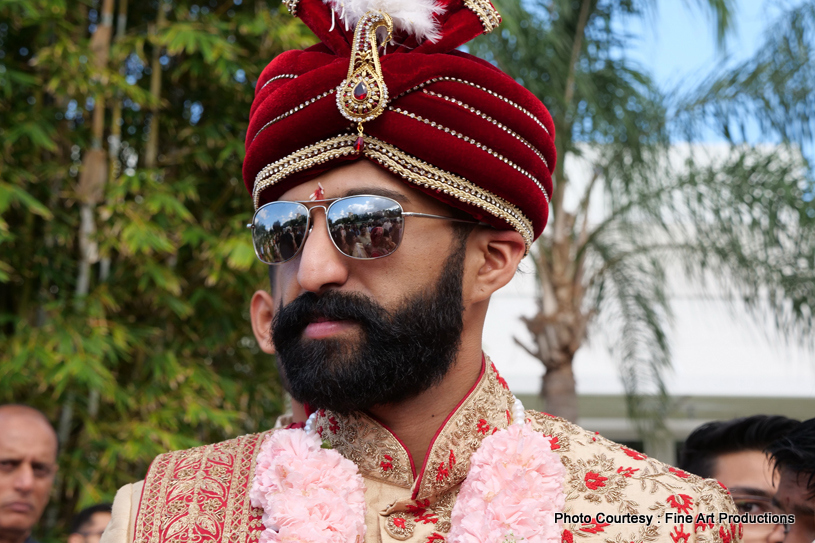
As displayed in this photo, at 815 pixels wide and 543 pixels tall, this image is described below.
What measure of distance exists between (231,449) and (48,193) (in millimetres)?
3971

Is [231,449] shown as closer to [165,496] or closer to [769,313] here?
[165,496]

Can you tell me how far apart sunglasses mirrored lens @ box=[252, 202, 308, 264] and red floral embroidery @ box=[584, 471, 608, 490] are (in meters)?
0.93

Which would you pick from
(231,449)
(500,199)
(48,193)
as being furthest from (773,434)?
(48,193)

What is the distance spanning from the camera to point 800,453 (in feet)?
7.75

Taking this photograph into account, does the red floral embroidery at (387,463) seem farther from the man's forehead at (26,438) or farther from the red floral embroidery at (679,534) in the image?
the man's forehead at (26,438)

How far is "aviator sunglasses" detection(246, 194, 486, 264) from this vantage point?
1.91 m

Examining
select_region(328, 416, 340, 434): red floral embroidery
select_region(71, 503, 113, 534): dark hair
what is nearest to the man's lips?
select_region(328, 416, 340, 434): red floral embroidery

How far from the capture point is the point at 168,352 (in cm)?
541

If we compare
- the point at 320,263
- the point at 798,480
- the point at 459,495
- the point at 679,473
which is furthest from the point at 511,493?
the point at 798,480

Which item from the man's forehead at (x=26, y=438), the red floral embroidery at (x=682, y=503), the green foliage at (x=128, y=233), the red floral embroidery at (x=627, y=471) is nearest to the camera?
the red floral embroidery at (x=682, y=503)

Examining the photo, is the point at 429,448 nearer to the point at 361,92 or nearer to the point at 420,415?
the point at 420,415

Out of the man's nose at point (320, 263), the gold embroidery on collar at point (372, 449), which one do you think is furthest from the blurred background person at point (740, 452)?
the man's nose at point (320, 263)

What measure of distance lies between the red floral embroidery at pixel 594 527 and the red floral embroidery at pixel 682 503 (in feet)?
0.55

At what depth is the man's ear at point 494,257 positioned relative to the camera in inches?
84.6
